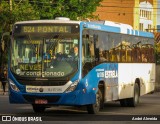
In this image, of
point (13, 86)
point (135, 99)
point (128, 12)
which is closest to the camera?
point (13, 86)

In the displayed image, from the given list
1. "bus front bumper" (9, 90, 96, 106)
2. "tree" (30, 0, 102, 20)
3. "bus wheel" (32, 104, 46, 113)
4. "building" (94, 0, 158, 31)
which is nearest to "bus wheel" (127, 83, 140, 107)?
"bus wheel" (32, 104, 46, 113)

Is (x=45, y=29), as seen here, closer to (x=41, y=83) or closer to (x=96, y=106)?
(x=41, y=83)

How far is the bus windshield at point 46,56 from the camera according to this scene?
19.6 metres

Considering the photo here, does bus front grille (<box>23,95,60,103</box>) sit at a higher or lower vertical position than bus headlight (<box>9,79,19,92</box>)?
lower

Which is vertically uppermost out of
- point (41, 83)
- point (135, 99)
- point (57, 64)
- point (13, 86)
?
point (57, 64)

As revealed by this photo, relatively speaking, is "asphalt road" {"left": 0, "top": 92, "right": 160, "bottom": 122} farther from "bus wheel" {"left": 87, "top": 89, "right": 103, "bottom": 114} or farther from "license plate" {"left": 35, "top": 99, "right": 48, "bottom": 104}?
"license plate" {"left": 35, "top": 99, "right": 48, "bottom": 104}

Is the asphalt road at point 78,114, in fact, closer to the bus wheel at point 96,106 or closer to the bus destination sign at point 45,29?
the bus wheel at point 96,106

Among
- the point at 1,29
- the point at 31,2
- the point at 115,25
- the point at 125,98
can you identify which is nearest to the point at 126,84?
the point at 125,98

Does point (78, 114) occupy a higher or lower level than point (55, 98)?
lower

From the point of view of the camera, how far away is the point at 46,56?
64.7 ft

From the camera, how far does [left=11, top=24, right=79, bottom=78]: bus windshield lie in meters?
19.6

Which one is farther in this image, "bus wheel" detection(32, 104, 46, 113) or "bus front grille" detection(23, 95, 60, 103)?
"bus wheel" detection(32, 104, 46, 113)

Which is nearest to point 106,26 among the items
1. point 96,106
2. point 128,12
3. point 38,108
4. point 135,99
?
point 96,106

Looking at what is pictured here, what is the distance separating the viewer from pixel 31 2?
5347 cm
